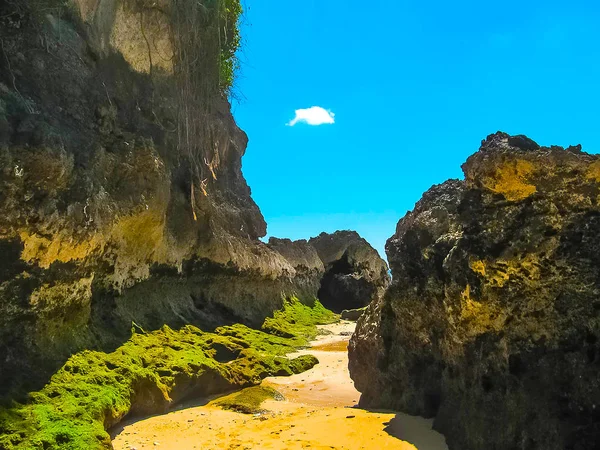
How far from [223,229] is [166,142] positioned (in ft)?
16.3

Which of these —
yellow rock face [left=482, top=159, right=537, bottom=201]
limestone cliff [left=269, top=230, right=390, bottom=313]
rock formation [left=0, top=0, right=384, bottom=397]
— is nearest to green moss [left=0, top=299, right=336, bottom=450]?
rock formation [left=0, top=0, right=384, bottom=397]

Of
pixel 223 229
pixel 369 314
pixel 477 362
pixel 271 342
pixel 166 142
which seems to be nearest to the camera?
pixel 477 362

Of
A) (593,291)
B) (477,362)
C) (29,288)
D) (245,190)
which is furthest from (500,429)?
(245,190)

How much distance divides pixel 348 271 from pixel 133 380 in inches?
1041

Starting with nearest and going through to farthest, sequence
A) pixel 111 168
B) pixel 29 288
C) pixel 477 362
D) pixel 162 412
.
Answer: pixel 477 362
pixel 29 288
pixel 162 412
pixel 111 168

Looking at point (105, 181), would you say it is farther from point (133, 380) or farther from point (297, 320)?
point (297, 320)

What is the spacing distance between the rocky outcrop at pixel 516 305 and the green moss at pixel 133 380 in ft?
13.4

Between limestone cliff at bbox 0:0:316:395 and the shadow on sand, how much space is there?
15.5 ft

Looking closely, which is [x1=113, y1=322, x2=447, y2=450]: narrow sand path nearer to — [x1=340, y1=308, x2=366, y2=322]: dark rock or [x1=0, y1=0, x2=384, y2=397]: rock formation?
[x1=0, y1=0, x2=384, y2=397]: rock formation

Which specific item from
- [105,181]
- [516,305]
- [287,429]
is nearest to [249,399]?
[287,429]

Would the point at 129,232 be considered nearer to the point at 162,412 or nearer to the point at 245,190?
the point at 162,412

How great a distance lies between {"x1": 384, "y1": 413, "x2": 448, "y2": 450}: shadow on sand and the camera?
570cm

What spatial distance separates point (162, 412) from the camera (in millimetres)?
8164

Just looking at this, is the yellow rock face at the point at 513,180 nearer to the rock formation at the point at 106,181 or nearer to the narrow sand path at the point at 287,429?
Result: the narrow sand path at the point at 287,429
